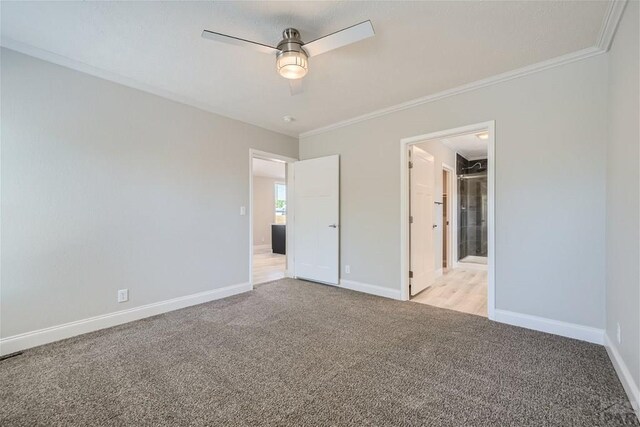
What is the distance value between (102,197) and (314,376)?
256cm

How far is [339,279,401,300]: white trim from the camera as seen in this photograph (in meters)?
3.57

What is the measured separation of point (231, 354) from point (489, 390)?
1.80 m

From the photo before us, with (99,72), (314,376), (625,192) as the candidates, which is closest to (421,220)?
(625,192)

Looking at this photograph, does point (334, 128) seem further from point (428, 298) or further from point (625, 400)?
point (625, 400)

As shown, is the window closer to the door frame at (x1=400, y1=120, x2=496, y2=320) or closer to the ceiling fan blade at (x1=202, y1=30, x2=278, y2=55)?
the door frame at (x1=400, y1=120, x2=496, y2=320)

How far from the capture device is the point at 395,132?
359 cm

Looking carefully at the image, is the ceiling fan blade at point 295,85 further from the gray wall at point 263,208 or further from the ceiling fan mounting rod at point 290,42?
the gray wall at point 263,208

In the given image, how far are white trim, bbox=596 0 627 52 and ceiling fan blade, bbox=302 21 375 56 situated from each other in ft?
5.16

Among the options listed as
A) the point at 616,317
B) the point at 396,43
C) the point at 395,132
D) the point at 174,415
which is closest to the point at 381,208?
the point at 395,132

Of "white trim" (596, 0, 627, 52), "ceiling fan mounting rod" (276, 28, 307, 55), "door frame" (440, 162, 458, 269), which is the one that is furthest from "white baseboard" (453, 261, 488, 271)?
"ceiling fan mounting rod" (276, 28, 307, 55)

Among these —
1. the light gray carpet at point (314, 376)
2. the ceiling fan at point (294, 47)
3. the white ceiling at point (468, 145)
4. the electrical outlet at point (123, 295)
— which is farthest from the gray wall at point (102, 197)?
the white ceiling at point (468, 145)

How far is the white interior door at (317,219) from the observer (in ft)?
13.6

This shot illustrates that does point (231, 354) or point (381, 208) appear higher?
point (381, 208)

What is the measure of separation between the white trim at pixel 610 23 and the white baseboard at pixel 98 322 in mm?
4352
